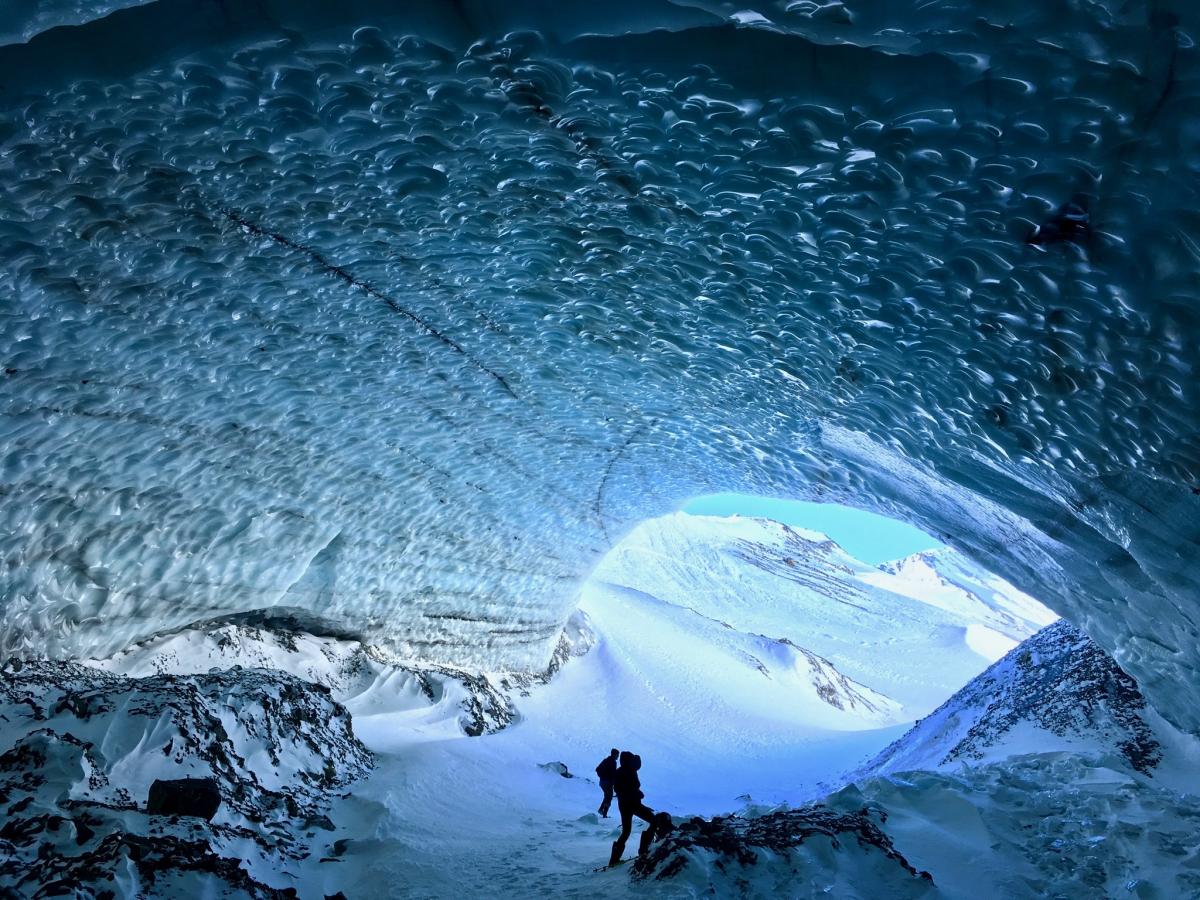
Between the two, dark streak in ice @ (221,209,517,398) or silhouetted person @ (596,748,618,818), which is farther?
silhouetted person @ (596,748,618,818)

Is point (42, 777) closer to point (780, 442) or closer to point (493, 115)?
point (493, 115)

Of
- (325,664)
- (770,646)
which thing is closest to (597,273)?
(325,664)

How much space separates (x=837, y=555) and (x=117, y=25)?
52771 mm

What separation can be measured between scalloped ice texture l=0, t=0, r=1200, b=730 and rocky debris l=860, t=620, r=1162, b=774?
1.14 metres

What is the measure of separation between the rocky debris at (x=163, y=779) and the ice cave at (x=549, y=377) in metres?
0.04

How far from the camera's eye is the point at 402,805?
22.4 feet

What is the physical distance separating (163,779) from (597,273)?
15.9 ft

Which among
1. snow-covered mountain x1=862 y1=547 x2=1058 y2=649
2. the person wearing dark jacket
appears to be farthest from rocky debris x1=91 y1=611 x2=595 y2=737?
snow-covered mountain x1=862 y1=547 x2=1058 y2=649

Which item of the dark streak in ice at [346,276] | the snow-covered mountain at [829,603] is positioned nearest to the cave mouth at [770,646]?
the snow-covered mountain at [829,603]

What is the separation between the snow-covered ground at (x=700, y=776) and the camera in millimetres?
4758

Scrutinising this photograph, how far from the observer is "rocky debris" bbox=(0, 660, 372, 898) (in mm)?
3766

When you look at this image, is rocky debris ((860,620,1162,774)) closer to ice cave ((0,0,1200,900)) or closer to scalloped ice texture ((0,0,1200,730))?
ice cave ((0,0,1200,900))

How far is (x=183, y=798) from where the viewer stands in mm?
4715

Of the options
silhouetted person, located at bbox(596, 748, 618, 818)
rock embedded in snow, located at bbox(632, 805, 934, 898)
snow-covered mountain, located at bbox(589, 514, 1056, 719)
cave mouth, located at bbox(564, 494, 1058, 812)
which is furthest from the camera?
snow-covered mountain, located at bbox(589, 514, 1056, 719)
